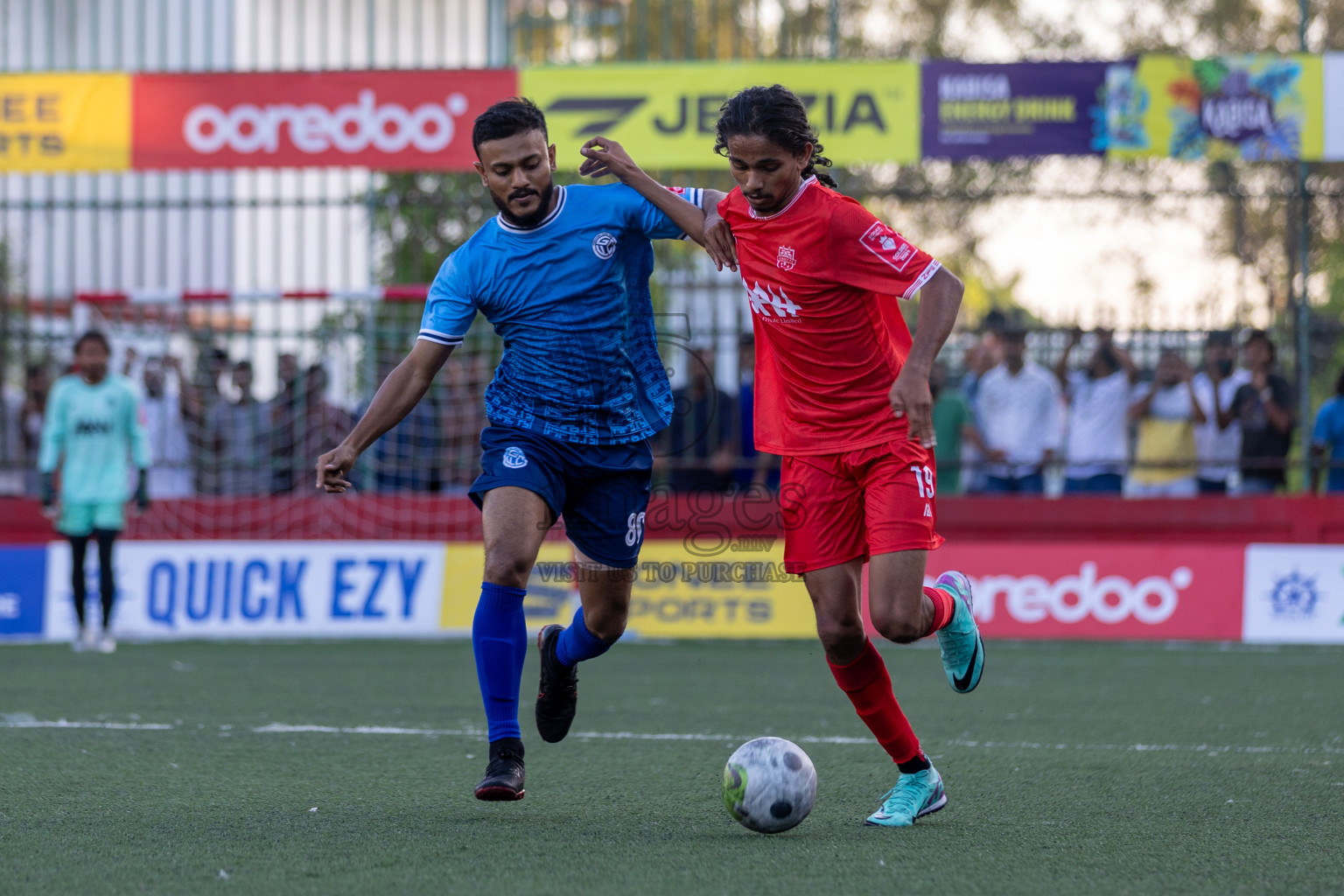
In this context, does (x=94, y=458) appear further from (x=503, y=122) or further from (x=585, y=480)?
(x=503, y=122)

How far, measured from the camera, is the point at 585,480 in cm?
531

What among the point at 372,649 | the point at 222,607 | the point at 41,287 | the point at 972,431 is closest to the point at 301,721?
the point at 372,649

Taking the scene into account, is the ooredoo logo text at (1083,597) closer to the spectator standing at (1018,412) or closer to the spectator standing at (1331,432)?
the spectator standing at (1018,412)

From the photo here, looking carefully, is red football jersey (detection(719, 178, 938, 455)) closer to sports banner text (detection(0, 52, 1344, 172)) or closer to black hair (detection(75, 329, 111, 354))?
black hair (detection(75, 329, 111, 354))

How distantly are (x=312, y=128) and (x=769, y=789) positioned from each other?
940 cm

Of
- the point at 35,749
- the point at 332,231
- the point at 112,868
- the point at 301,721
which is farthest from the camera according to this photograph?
the point at 332,231

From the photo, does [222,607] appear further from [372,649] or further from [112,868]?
[112,868]

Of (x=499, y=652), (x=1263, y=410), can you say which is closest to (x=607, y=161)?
(x=499, y=652)

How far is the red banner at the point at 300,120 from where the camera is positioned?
12484 mm

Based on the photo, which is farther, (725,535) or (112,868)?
(725,535)

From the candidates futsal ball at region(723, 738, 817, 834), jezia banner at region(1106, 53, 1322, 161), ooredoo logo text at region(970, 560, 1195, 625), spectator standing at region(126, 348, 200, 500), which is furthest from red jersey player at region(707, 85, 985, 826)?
spectator standing at region(126, 348, 200, 500)

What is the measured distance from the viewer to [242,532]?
12891mm

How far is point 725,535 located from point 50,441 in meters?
4.85

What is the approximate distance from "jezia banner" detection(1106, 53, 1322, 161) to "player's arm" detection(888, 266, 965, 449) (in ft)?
26.4
